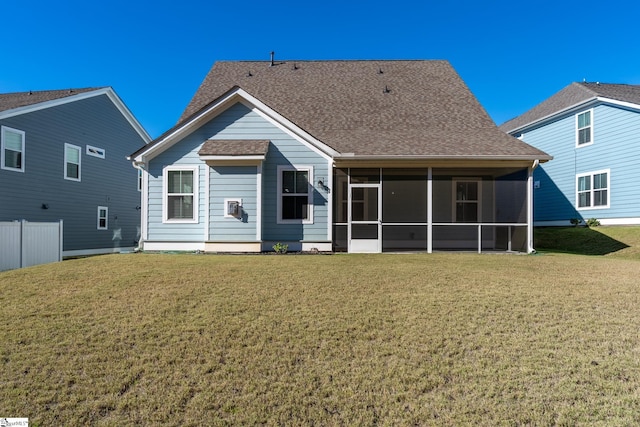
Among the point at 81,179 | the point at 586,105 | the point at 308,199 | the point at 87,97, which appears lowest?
the point at 308,199

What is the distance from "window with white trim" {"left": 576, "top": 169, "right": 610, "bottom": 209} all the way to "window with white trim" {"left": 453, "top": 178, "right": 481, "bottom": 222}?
7066 mm

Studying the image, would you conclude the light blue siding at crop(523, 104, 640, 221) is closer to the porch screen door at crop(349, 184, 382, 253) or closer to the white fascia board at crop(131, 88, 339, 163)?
the porch screen door at crop(349, 184, 382, 253)

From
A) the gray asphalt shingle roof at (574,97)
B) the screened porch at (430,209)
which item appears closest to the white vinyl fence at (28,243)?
the screened porch at (430,209)

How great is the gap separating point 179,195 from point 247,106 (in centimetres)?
361

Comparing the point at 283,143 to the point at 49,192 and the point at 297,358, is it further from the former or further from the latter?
the point at 49,192

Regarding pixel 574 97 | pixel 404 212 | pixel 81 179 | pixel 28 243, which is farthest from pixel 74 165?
pixel 574 97

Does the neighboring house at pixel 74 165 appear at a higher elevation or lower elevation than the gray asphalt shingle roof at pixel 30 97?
lower

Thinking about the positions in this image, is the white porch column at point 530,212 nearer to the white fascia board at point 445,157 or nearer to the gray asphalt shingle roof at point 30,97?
the white fascia board at point 445,157

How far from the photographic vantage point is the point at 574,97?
17906 mm

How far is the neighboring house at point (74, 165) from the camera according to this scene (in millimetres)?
13906

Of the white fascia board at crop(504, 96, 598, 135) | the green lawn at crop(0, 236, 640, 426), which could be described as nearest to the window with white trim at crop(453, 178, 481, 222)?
the green lawn at crop(0, 236, 640, 426)

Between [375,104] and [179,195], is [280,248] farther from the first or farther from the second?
[375,104]

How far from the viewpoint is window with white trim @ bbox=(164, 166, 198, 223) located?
11.6 meters

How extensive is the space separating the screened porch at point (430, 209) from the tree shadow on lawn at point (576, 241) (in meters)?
2.69
